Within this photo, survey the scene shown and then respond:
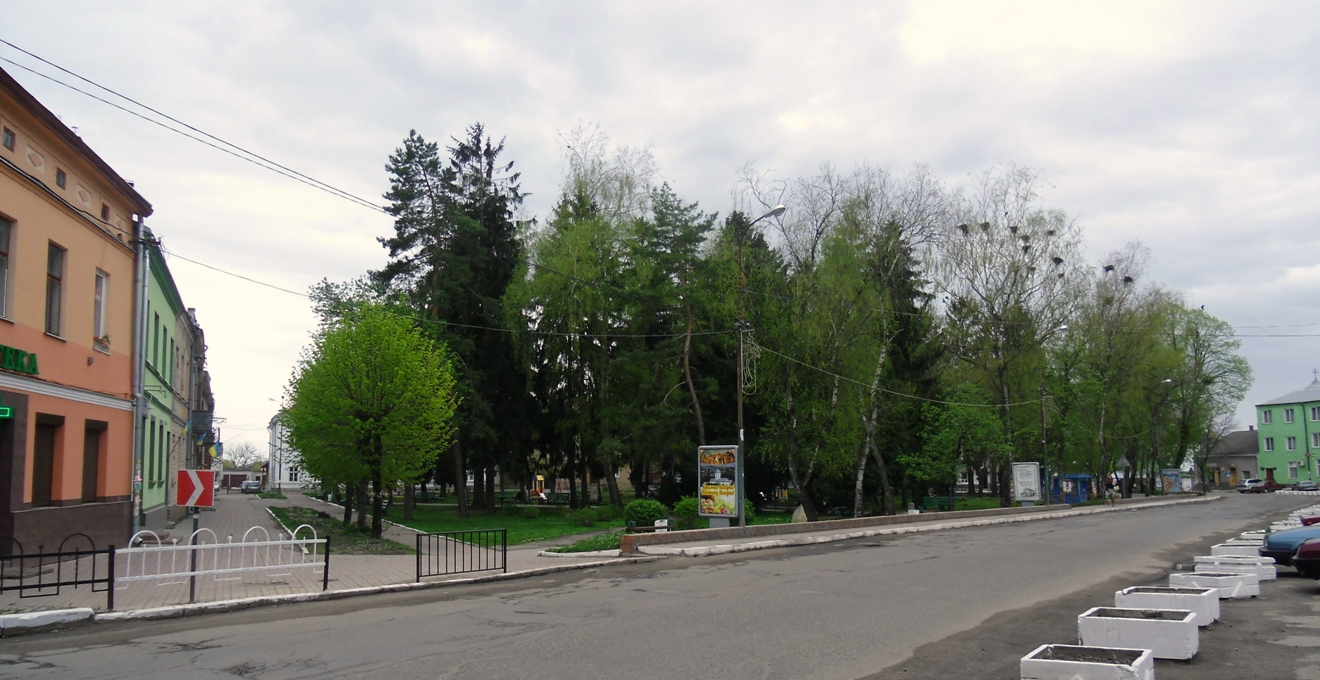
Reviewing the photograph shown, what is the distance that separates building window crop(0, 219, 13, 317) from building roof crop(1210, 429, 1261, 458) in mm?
134493

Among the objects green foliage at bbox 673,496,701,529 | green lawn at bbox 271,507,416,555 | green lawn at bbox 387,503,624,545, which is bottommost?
green lawn at bbox 387,503,624,545

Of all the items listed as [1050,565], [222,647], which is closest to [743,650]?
[222,647]

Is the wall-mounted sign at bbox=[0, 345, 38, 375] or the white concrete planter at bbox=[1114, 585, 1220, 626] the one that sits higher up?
the wall-mounted sign at bbox=[0, 345, 38, 375]

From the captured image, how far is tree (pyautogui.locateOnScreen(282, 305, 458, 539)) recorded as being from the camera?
2697 cm

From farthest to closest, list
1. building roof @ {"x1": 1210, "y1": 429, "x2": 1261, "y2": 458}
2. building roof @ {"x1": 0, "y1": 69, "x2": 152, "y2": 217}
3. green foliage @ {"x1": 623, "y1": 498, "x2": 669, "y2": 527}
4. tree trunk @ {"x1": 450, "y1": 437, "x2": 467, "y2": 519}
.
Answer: building roof @ {"x1": 1210, "y1": 429, "x2": 1261, "y2": 458} < tree trunk @ {"x1": 450, "y1": 437, "x2": 467, "y2": 519} < green foliage @ {"x1": 623, "y1": 498, "x2": 669, "y2": 527} < building roof @ {"x1": 0, "y1": 69, "x2": 152, "y2": 217}

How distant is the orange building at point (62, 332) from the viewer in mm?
16938

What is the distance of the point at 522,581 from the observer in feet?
53.9

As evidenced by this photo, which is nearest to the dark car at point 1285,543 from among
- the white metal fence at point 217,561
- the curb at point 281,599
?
the curb at point 281,599

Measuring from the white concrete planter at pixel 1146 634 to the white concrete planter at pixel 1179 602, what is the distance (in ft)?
5.53

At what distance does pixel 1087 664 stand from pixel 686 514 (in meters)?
22.8

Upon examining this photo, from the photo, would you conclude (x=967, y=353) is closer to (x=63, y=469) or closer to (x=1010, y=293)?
(x=1010, y=293)

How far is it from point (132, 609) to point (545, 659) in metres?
7.19

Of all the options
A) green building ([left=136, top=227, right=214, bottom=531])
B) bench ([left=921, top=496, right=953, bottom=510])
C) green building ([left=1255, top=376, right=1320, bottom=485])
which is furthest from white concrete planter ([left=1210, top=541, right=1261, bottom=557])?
green building ([left=1255, top=376, right=1320, bottom=485])

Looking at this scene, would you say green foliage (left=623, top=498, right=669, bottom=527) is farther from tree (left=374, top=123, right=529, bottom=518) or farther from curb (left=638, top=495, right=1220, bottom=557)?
tree (left=374, top=123, right=529, bottom=518)
